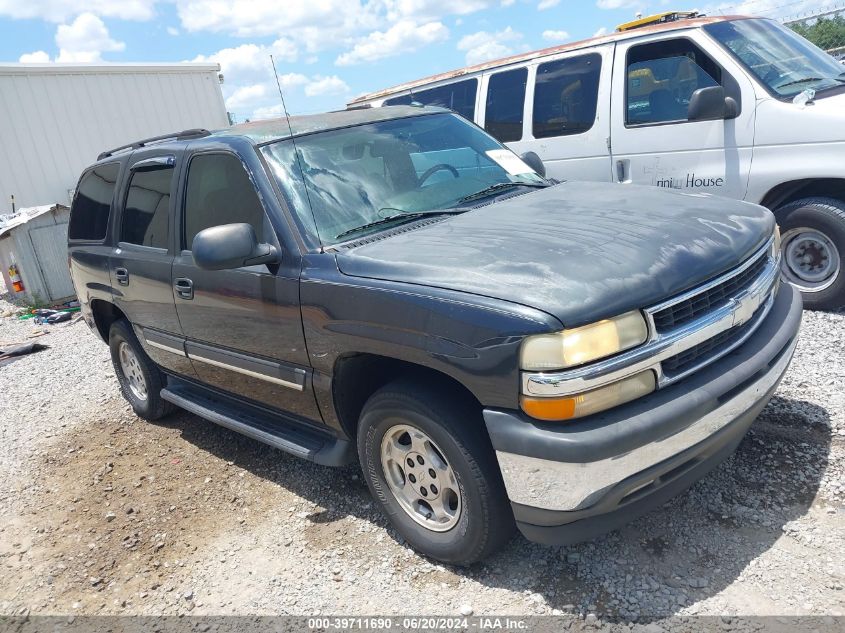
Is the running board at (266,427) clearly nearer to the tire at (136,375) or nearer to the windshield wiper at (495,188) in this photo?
the tire at (136,375)

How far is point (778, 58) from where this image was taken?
5184mm

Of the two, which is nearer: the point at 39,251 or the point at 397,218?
the point at 397,218

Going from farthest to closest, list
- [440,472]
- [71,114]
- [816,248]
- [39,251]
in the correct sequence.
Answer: [71,114] < [39,251] < [816,248] < [440,472]

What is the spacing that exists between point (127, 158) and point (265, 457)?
2.20m

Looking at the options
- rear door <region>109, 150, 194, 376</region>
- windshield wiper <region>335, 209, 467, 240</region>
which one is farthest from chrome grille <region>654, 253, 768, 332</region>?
rear door <region>109, 150, 194, 376</region>

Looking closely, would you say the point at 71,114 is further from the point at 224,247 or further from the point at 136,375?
the point at 224,247

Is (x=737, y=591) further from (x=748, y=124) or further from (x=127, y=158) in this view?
(x=127, y=158)

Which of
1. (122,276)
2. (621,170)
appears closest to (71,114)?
(122,276)

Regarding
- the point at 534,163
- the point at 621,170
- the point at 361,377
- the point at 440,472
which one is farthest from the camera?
the point at 621,170

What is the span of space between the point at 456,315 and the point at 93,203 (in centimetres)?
368

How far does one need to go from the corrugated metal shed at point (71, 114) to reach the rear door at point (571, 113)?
8508 mm

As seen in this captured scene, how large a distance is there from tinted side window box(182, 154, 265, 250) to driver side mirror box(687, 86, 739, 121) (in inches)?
135

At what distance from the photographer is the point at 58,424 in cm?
536

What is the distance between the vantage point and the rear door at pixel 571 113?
5.73 metres
